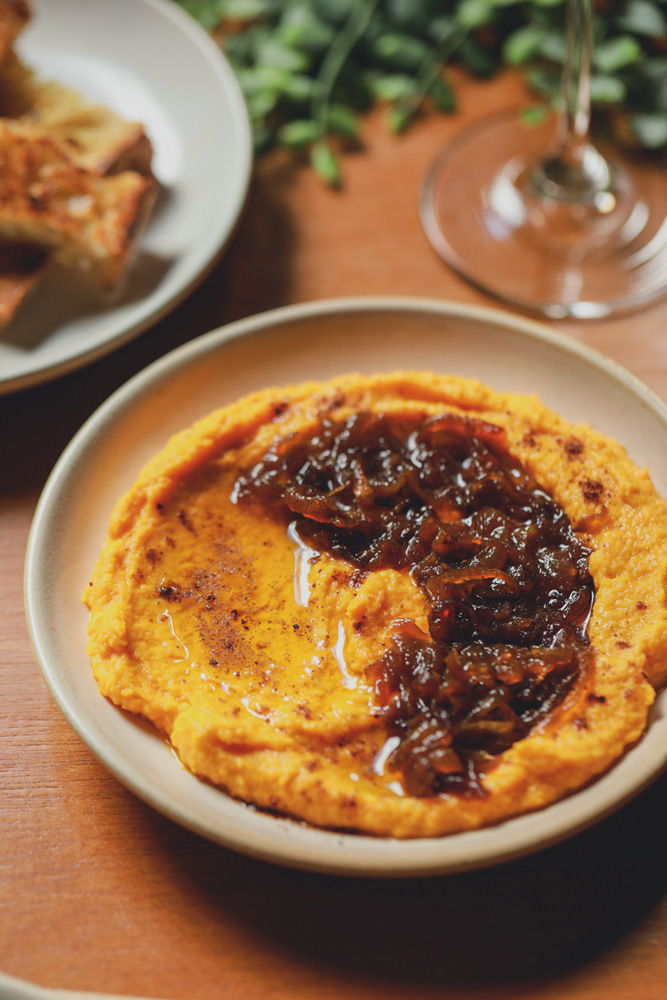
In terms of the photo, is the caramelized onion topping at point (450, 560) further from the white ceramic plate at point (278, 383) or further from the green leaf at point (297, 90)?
the green leaf at point (297, 90)

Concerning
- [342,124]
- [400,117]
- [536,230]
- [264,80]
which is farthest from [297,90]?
[536,230]

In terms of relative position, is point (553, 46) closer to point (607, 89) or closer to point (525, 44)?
point (525, 44)

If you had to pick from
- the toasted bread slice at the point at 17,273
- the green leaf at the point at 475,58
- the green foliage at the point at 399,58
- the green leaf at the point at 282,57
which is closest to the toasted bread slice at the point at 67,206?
the toasted bread slice at the point at 17,273

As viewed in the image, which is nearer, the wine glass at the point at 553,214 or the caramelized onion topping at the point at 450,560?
the caramelized onion topping at the point at 450,560

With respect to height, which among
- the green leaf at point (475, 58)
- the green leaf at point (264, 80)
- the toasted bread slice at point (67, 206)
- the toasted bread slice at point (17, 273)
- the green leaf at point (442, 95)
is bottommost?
the toasted bread slice at point (17, 273)

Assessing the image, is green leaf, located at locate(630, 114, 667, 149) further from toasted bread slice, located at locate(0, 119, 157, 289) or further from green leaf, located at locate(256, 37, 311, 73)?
toasted bread slice, located at locate(0, 119, 157, 289)

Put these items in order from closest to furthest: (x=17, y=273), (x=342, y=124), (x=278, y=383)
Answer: (x=278, y=383) < (x=17, y=273) < (x=342, y=124)

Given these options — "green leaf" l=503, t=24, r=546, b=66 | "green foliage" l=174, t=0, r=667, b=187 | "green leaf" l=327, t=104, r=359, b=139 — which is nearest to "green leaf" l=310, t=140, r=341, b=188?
"green foliage" l=174, t=0, r=667, b=187

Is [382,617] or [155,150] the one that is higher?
[382,617]
